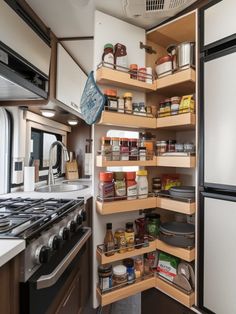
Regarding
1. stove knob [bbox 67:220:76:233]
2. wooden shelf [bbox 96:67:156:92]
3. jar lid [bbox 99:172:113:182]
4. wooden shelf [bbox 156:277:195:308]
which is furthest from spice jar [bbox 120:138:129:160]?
wooden shelf [bbox 156:277:195:308]

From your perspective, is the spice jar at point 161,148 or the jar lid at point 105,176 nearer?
the jar lid at point 105,176

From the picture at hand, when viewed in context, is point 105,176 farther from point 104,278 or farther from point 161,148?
point 104,278

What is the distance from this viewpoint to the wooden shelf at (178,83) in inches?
48.3

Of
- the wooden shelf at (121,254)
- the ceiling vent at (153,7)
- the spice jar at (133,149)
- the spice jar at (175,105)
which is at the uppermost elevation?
the ceiling vent at (153,7)

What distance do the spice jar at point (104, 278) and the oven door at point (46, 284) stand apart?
28cm

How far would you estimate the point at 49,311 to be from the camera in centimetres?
82

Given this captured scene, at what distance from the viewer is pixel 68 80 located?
1.69 meters

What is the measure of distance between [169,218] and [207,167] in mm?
598

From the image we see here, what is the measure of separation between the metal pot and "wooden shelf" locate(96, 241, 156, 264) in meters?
1.06

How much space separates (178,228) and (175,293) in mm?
350

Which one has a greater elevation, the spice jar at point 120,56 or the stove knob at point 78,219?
the spice jar at point 120,56

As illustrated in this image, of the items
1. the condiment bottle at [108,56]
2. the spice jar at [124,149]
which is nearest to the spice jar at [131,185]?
the spice jar at [124,149]

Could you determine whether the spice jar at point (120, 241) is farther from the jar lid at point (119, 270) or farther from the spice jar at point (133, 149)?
the spice jar at point (133, 149)

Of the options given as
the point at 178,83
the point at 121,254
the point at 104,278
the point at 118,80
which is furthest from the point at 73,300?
the point at 178,83
